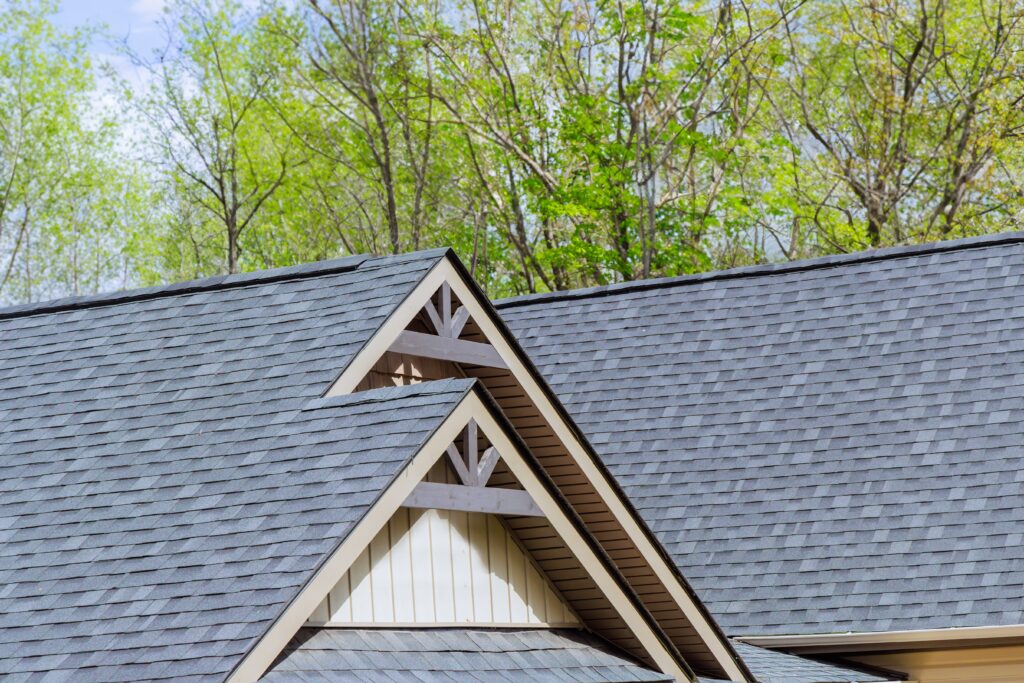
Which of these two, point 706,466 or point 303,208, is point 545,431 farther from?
point 303,208

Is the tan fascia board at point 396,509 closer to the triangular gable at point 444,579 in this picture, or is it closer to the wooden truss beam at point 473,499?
the wooden truss beam at point 473,499

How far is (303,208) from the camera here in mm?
40250

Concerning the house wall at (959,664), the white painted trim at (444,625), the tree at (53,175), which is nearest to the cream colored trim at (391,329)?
the white painted trim at (444,625)

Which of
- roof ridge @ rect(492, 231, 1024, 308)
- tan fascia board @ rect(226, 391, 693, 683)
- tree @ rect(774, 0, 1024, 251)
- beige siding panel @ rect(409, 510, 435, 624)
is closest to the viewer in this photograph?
tan fascia board @ rect(226, 391, 693, 683)

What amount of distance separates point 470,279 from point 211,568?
2.98 meters

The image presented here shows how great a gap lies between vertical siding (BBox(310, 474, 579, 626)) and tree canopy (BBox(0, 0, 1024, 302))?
1934 cm

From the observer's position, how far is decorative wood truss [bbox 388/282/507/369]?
29.9 ft

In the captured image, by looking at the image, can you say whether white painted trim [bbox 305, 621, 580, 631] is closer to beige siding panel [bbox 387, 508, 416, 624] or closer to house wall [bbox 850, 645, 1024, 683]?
beige siding panel [bbox 387, 508, 416, 624]

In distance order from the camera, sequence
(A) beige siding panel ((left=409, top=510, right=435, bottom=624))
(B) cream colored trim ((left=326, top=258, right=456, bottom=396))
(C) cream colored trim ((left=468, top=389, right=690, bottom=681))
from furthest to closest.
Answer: (B) cream colored trim ((left=326, top=258, right=456, bottom=396)) < (A) beige siding panel ((left=409, top=510, right=435, bottom=624)) < (C) cream colored trim ((left=468, top=389, right=690, bottom=681))

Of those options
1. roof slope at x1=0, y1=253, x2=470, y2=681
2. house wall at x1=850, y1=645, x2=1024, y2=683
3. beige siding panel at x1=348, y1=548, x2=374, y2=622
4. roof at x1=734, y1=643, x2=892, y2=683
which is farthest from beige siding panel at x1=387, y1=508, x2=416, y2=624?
house wall at x1=850, y1=645, x2=1024, y2=683

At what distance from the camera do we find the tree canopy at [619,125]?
2991 cm

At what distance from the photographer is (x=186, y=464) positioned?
8.32 meters

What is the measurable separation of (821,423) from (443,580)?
22.9ft

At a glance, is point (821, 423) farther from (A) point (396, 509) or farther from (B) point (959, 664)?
(A) point (396, 509)
